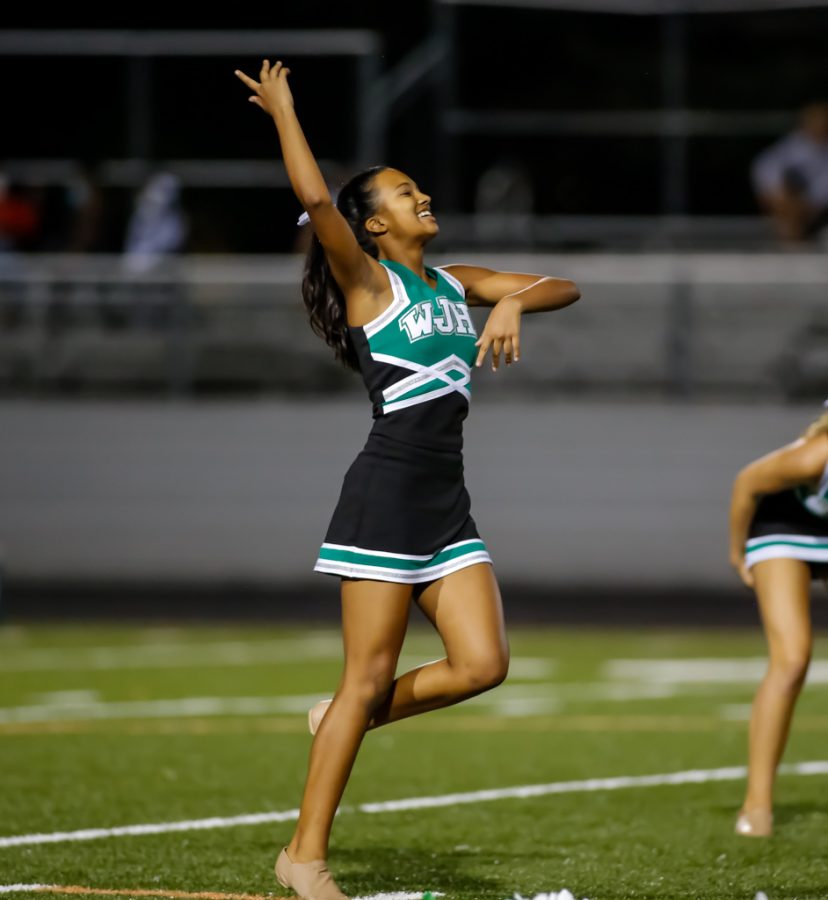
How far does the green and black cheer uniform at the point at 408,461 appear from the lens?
6.18 m

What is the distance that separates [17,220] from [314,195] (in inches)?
580

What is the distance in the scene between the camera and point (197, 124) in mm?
20828

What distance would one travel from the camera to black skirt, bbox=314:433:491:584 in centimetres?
616

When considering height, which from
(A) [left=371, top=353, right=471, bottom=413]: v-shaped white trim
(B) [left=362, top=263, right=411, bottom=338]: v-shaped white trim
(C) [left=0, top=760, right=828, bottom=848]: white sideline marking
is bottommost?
(C) [left=0, top=760, right=828, bottom=848]: white sideline marking

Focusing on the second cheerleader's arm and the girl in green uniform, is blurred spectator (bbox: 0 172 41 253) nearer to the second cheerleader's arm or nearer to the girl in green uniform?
the second cheerleader's arm

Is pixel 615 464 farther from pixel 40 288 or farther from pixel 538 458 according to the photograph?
pixel 40 288

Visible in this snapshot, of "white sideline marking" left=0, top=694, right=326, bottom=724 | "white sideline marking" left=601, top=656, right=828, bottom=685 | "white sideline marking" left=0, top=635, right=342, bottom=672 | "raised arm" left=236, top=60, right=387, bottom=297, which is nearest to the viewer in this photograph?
"raised arm" left=236, top=60, right=387, bottom=297

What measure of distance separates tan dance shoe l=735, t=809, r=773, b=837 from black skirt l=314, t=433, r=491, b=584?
2.04 metres

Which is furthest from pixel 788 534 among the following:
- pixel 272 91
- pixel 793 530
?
pixel 272 91

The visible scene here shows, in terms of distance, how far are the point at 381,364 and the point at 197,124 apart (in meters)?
15.1

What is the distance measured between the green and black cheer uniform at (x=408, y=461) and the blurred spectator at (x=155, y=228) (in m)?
13.4

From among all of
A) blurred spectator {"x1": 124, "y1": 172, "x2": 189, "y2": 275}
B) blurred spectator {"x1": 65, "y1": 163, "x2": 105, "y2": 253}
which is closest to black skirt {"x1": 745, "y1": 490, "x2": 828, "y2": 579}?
blurred spectator {"x1": 124, "y1": 172, "x2": 189, "y2": 275}

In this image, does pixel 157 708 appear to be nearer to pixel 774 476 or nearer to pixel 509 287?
pixel 774 476

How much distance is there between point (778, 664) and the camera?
7.80 meters
